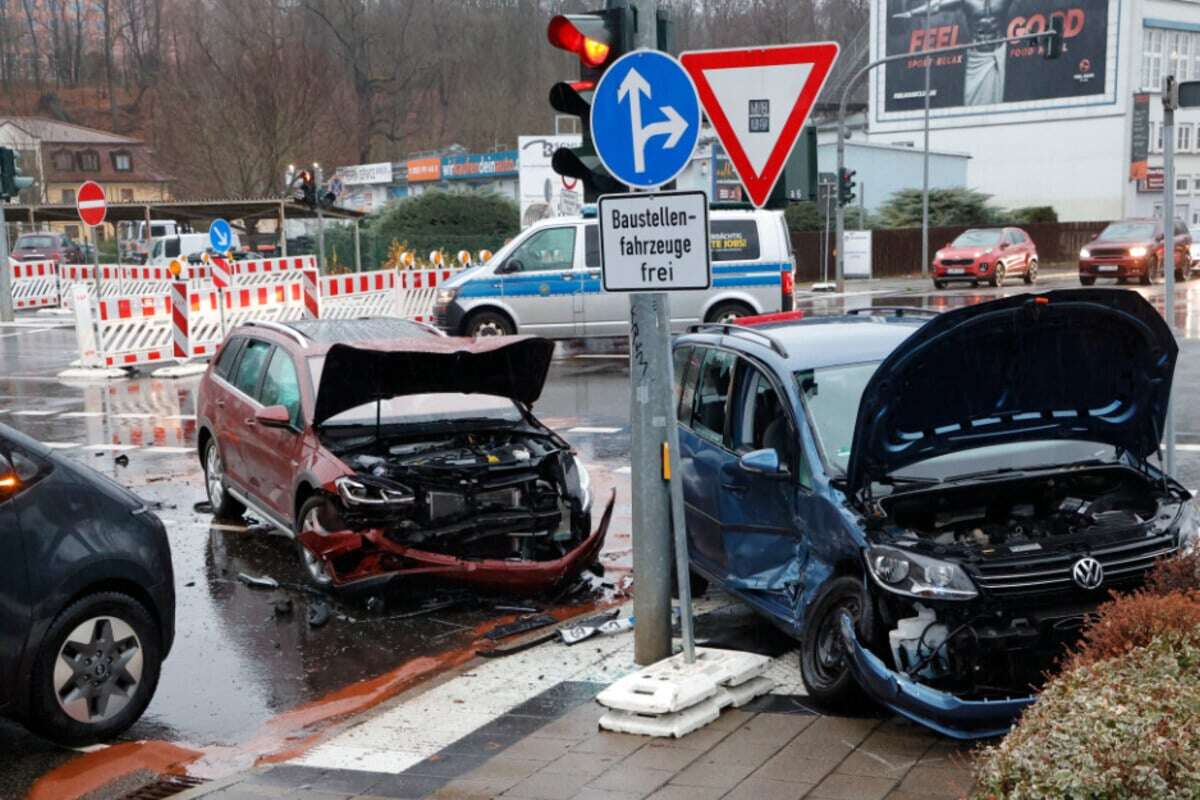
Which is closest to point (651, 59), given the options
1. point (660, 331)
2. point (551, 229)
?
point (660, 331)

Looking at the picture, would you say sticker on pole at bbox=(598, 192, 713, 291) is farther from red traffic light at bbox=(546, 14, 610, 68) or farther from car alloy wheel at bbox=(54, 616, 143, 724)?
car alloy wheel at bbox=(54, 616, 143, 724)

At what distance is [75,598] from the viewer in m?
6.07

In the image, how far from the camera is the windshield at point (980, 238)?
124ft

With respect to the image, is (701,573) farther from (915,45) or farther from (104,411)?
(915,45)

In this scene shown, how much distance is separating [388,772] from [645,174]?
2810 millimetres

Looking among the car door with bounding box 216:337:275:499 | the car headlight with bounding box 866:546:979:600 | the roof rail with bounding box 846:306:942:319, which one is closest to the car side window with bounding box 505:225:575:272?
the car door with bounding box 216:337:275:499

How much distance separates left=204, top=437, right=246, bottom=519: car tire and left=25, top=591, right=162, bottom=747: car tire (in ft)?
14.5

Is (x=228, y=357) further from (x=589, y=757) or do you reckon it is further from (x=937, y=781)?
(x=937, y=781)

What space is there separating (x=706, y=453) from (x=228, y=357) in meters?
5.06

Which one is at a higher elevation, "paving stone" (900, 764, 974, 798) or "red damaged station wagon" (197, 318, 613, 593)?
"red damaged station wagon" (197, 318, 613, 593)

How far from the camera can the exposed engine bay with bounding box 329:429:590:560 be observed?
8062 mm

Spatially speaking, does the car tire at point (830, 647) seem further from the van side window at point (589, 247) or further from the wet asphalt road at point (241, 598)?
the van side window at point (589, 247)

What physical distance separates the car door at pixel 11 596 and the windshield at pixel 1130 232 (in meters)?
33.5

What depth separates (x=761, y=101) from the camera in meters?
6.22
